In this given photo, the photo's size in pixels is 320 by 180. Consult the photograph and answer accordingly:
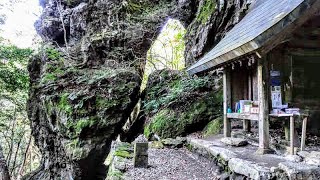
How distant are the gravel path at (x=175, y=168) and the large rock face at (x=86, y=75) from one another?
4.29 meters

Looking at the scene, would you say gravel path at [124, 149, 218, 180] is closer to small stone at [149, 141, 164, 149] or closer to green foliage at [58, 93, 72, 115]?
small stone at [149, 141, 164, 149]

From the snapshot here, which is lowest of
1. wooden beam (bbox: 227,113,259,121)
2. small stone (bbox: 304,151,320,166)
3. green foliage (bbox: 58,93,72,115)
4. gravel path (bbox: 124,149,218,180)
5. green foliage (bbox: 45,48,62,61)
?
gravel path (bbox: 124,149,218,180)

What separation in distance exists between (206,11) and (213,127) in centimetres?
559

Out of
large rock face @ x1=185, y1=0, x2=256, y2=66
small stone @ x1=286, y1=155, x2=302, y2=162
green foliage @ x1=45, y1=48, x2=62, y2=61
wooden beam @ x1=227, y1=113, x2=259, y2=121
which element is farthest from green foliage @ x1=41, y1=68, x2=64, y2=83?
small stone @ x1=286, y1=155, x2=302, y2=162

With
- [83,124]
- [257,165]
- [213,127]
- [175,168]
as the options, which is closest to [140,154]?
[175,168]

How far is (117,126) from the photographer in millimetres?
11867

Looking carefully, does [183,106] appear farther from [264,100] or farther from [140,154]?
[264,100]

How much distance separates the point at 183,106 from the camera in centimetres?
1064

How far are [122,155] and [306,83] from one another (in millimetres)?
4530

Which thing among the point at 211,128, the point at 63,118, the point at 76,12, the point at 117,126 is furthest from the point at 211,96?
the point at 76,12

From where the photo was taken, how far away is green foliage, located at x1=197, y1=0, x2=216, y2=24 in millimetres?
12336

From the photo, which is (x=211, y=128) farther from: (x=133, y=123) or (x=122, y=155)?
(x=133, y=123)

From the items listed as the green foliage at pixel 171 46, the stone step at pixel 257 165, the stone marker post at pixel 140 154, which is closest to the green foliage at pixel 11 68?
the green foliage at pixel 171 46

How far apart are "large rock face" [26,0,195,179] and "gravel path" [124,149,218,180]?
169 inches
